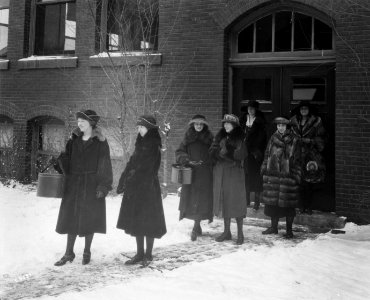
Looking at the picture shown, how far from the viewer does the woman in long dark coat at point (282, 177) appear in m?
7.20

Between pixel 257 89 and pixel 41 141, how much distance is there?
5.86m

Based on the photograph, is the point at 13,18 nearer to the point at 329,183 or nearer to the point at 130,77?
the point at 130,77

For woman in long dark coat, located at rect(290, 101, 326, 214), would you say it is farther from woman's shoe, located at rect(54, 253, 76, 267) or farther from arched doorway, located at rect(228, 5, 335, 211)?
woman's shoe, located at rect(54, 253, 76, 267)

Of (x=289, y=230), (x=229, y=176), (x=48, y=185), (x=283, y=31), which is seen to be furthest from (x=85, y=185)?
(x=283, y=31)

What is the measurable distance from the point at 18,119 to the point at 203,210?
22.6ft

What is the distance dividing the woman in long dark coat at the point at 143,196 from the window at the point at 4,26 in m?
8.24

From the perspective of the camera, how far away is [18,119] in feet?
39.0

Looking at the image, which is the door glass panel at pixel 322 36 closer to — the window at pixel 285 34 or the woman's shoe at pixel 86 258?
the window at pixel 285 34

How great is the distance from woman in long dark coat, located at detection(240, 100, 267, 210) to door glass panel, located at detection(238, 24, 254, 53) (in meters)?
1.72

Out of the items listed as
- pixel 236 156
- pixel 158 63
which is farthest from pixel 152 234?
pixel 158 63

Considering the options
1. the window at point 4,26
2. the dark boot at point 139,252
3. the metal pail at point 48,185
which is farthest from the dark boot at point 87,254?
the window at point 4,26

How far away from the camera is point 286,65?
903cm

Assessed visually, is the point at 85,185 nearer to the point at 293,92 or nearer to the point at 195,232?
the point at 195,232

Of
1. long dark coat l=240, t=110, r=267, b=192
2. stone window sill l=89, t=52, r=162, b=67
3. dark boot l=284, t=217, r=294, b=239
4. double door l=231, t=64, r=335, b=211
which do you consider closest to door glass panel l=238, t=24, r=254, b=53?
double door l=231, t=64, r=335, b=211
